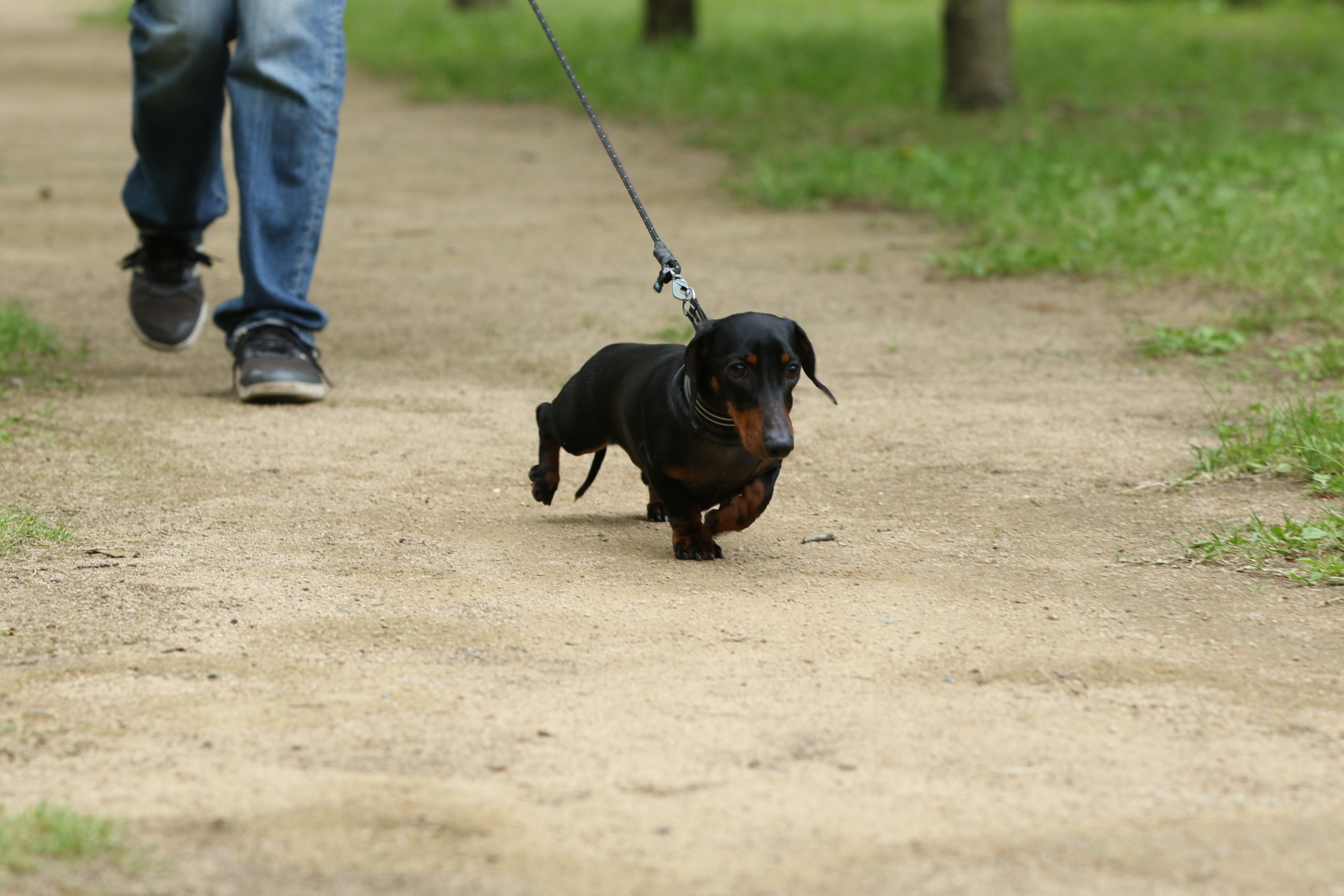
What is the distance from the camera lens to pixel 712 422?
2.91m

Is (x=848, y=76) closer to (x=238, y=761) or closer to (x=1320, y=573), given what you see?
(x=1320, y=573)

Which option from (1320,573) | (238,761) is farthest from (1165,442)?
(238,761)

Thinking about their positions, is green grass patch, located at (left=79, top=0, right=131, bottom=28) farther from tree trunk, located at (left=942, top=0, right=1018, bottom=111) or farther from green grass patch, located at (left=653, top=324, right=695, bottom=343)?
green grass patch, located at (left=653, top=324, right=695, bottom=343)

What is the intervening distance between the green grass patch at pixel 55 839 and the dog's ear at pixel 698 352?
53.6 inches

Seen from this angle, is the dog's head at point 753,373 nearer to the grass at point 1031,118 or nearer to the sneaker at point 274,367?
the sneaker at point 274,367

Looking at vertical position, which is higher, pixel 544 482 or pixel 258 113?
pixel 258 113

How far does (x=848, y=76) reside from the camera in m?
12.6

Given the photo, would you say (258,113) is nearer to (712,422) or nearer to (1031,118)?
(712,422)

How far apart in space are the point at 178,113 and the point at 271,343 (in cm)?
71

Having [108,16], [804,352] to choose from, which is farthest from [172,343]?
[108,16]

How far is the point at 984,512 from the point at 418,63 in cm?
1287

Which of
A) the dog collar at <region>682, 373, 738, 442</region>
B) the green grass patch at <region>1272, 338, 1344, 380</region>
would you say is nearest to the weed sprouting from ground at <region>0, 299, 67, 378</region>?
the dog collar at <region>682, 373, 738, 442</region>

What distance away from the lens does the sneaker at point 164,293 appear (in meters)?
4.75

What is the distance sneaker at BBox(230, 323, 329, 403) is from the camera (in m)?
4.26
